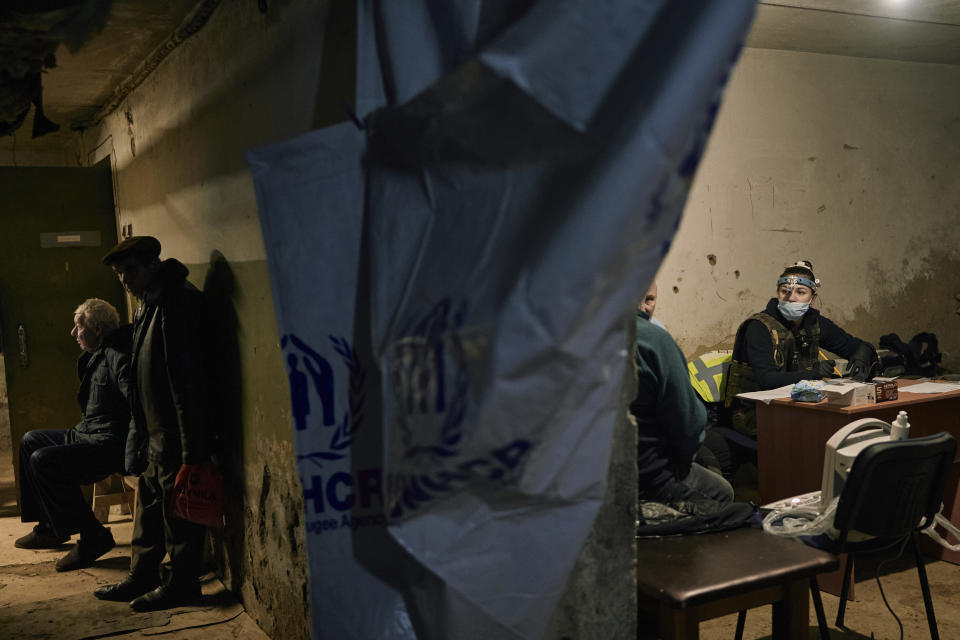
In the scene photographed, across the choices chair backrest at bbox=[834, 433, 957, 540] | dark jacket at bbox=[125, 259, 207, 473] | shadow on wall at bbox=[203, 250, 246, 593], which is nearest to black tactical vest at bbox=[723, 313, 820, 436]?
chair backrest at bbox=[834, 433, 957, 540]

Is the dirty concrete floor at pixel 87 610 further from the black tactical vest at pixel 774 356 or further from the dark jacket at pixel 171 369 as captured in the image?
the black tactical vest at pixel 774 356

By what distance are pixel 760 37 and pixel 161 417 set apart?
4626 millimetres

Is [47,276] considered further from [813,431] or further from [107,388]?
[813,431]

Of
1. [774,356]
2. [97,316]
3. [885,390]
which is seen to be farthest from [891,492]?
[97,316]

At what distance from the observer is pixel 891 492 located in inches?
107

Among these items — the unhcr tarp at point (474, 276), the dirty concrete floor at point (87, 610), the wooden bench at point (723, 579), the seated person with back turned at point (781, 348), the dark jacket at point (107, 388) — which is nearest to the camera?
the unhcr tarp at point (474, 276)

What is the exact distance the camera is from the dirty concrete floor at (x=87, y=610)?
11.2 feet

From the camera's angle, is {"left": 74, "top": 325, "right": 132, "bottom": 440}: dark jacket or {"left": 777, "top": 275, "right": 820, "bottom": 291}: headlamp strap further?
{"left": 777, "top": 275, "right": 820, "bottom": 291}: headlamp strap

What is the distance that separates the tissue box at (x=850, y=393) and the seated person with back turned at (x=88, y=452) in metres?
3.53

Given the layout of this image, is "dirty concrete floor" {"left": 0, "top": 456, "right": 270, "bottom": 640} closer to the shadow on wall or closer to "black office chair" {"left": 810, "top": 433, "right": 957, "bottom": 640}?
the shadow on wall

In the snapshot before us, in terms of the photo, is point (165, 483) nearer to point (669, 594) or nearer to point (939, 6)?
point (669, 594)

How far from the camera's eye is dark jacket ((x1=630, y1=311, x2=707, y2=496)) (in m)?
2.66

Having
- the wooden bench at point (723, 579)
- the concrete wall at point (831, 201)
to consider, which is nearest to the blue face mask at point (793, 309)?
the concrete wall at point (831, 201)

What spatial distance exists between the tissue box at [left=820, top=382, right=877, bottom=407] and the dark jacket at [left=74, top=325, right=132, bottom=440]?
3570 mm
